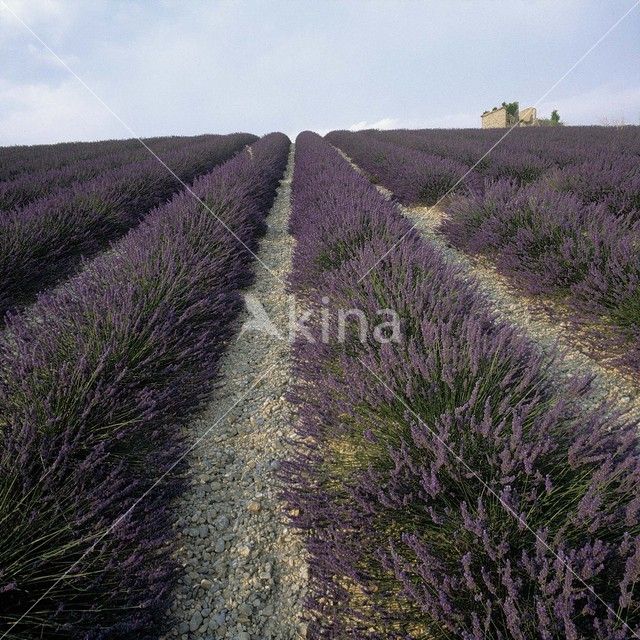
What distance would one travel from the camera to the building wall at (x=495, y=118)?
1146 inches

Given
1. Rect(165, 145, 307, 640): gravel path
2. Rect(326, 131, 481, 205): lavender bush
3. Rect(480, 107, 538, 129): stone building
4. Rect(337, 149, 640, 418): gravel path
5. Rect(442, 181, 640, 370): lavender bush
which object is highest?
Rect(480, 107, 538, 129): stone building

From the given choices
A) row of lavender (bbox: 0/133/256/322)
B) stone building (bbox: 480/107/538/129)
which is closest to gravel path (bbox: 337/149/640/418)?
row of lavender (bbox: 0/133/256/322)

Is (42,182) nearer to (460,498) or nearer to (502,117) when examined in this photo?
(460,498)

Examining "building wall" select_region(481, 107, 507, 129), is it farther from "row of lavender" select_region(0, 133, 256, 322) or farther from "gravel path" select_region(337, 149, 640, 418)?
"gravel path" select_region(337, 149, 640, 418)

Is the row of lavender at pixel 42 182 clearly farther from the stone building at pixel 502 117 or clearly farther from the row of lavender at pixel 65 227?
the stone building at pixel 502 117

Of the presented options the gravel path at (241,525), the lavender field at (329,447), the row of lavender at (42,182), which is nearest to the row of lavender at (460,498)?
Answer: the lavender field at (329,447)

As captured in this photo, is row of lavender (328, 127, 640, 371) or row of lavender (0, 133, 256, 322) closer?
row of lavender (328, 127, 640, 371)

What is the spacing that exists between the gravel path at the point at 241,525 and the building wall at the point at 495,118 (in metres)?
30.4

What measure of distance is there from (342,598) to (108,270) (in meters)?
2.49

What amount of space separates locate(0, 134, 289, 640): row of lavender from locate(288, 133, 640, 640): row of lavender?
0.53 metres

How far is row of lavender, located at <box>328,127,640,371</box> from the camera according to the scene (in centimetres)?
294

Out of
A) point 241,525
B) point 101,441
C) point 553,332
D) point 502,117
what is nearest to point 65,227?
point 101,441

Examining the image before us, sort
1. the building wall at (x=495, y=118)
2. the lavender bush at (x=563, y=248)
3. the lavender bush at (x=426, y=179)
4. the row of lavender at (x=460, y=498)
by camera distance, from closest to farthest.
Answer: the row of lavender at (x=460, y=498)
the lavender bush at (x=563, y=248)
the lavender bush at (x=426, y=179)
the building wall at (x=495, y=118)

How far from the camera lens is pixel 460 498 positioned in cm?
142
